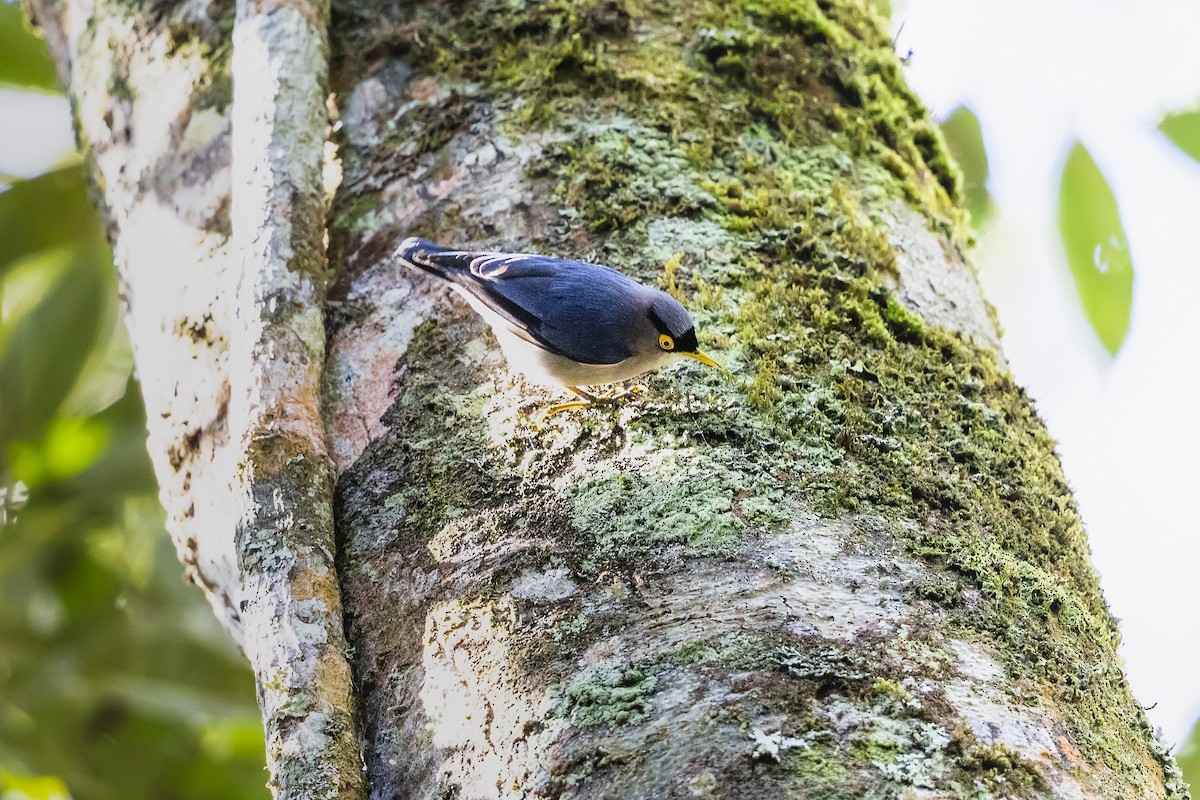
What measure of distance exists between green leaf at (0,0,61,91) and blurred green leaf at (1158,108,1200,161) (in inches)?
138

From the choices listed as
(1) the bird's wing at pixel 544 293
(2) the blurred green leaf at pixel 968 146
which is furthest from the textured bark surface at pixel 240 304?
(2) the blurred green leaf at pixel 968 146

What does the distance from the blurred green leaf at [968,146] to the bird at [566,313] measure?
5.50 feet

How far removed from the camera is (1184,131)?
2.88 m

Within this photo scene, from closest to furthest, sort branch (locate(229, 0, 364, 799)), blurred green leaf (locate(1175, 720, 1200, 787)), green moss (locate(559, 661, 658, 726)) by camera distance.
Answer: green moss (locate(559, 661, 658, 726)), branch (locate(229, 0, 364, 799)), blurred green leaf (locate(1175, 720, 1200, 787))

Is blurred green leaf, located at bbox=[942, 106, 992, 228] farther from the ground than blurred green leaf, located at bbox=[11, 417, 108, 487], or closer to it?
farther from the ground

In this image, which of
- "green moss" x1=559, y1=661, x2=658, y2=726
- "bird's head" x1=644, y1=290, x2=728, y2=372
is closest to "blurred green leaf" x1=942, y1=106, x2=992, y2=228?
"bird's head" x1=644, y1=290, x2=728, y2=372

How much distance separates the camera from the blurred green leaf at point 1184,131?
9.38 ft

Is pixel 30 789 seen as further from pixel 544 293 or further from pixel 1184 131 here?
pixel 1184 131

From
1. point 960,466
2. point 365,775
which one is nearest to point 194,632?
point 365,775

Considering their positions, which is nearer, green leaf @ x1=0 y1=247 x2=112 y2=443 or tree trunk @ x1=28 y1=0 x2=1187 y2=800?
tree trunk @ x1=28 y1=0 x2=1187 y2=800

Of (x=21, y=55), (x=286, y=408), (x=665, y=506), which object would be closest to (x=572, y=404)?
(x=665, y=506)

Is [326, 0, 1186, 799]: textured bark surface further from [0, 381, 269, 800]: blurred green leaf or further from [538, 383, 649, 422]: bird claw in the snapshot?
[0, 381, 269, 800]: blurred green leaf

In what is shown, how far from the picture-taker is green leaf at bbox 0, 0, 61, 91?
340 cm

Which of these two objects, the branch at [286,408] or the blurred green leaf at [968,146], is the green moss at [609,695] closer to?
the branch at [286,408]
